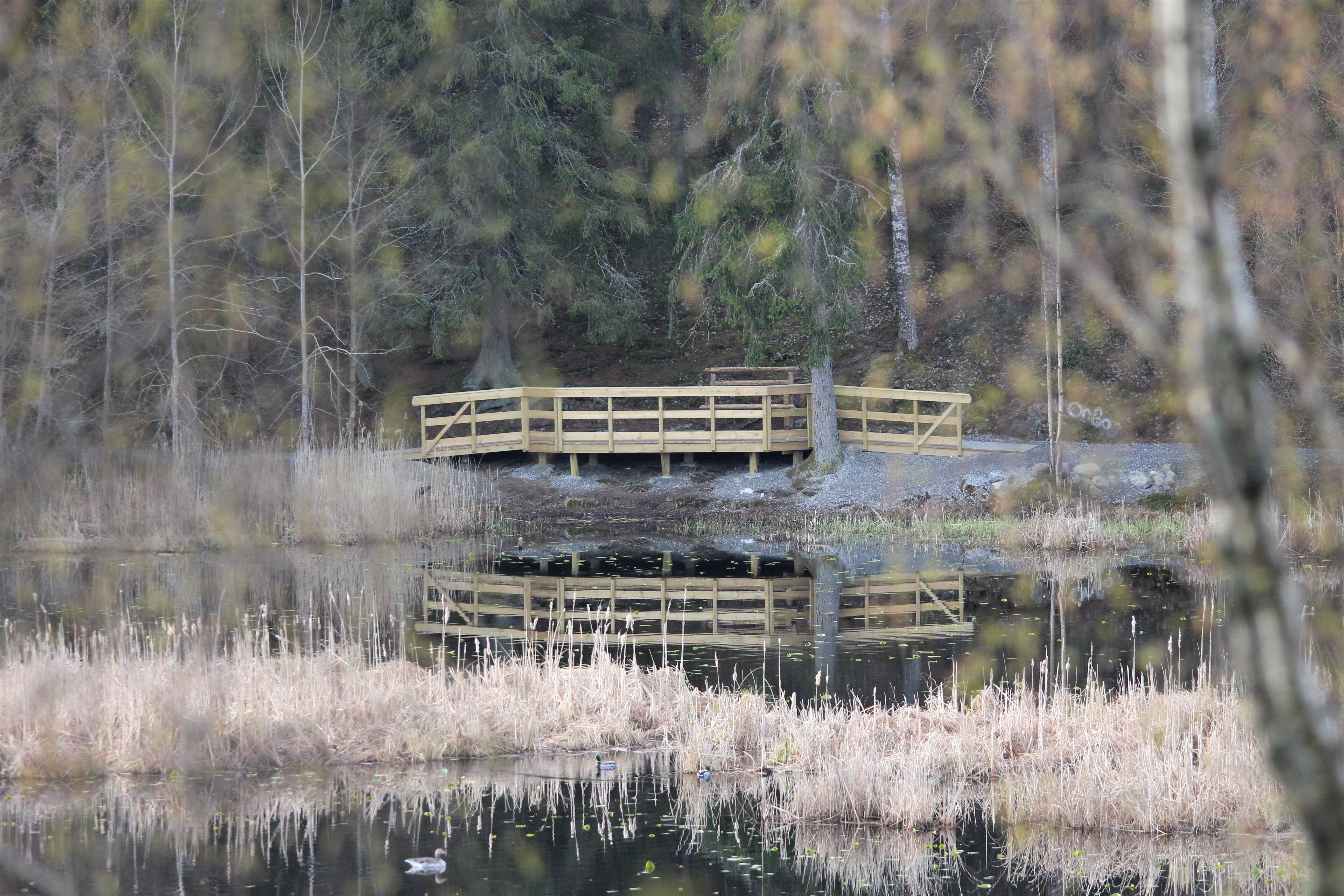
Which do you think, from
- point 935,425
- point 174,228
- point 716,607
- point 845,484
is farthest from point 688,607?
point 174,228

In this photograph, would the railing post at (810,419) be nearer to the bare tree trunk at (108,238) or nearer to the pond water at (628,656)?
the pond water at (628,656)

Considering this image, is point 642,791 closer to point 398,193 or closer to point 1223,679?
point 1223,679

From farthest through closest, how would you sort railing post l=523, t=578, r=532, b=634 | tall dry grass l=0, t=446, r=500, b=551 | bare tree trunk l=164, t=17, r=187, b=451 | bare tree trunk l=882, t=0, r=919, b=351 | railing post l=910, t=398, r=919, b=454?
bare tree trunk l=882, t=0, r=919, b=351 → bare tree trunk l=164, t=17, r=187, b=451 → railing post l=910, t=398, r=919, b=454 → tall dry grass l=0, t=446, r=500, b=551 → railing post l=523, t=578, r=532, b=634

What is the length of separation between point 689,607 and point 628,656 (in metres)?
2.73

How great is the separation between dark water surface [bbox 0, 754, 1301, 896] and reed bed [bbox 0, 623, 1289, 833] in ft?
0.56

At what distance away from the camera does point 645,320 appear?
31281 mm

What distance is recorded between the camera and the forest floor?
66.1ft

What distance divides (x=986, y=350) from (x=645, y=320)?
7.54 meters

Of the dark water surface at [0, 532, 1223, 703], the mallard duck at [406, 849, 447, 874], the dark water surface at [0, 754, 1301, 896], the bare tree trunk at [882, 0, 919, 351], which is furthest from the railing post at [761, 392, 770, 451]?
the mallard duck at [406, 849, 447, 874]

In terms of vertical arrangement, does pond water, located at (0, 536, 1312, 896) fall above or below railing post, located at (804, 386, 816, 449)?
below

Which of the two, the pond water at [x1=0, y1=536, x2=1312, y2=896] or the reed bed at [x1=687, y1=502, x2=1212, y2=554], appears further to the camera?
the reed bed at [x1=687, y1=502, x2=1212, y2=554]

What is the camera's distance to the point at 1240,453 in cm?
110

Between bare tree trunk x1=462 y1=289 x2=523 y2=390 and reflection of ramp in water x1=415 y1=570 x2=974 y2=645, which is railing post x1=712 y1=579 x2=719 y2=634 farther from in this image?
bare tree trunk x1=462 y1=289 x2=523 y2=390

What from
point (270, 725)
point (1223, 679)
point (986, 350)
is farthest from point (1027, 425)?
point (270, 725)
